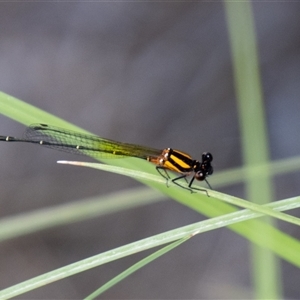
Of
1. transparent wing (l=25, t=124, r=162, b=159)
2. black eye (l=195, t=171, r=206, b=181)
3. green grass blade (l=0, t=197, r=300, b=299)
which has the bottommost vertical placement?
green grass blade (l=0, t=197, r=300, b=299)

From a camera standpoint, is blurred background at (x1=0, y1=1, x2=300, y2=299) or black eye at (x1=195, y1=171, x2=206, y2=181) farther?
blurred background at (x1=0, y1=1, x2=300, y2=299)

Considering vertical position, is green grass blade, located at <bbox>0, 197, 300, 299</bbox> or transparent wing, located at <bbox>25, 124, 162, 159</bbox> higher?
transparent wing, located at <bbox>25, 124, 162, 159</bbox>

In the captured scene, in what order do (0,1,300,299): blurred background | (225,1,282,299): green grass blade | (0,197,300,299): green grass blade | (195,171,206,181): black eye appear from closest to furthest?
(0,197,300,299): green grass blade, (195,171,206,181): black eye, (225,1,282,299): green grass blade, (0,1,300,299): blurred background

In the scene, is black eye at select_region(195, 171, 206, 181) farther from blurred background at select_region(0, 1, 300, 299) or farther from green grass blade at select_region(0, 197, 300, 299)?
blurred background at select_region(0, 1, 300, 299)

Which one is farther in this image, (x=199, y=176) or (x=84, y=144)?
(x=84, y=144)

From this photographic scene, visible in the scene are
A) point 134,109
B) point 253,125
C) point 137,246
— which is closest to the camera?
point 137,246

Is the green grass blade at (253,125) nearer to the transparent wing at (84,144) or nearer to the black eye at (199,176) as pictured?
the black eye at (199,176)

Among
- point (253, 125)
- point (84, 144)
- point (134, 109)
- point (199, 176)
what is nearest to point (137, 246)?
point (199, 176)

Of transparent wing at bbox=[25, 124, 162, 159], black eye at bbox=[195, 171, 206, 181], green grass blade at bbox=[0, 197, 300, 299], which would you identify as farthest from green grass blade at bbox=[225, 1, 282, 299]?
green grass blade at bbox=[0, 197, 300, 299]

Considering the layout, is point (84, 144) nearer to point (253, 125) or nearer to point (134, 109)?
point (253, 125)

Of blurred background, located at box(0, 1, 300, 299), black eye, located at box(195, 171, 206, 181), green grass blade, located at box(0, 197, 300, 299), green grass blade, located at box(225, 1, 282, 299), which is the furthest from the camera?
blurred background, located at box(0, 1, 300, 299)
